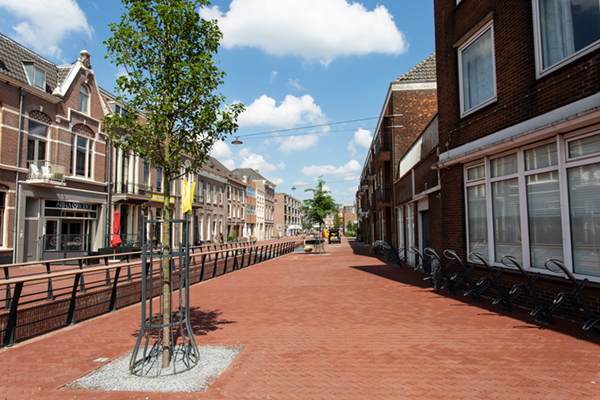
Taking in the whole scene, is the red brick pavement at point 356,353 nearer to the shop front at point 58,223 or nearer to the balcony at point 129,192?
the shop front at point 58,223

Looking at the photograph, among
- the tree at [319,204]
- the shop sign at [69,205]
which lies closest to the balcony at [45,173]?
the shop sign at [69,205]

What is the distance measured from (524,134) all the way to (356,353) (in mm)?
4862

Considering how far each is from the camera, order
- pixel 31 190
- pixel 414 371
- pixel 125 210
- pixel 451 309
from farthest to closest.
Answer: pixel 125 210 < pixel 31 190 < pixel 451 309 < pixel 414 371

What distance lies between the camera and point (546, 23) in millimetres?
6582

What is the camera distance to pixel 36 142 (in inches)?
730

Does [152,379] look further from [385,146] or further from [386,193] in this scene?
[386,193]

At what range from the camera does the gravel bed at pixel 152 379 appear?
148 inches

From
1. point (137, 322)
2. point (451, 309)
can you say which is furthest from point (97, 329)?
point (451, 309)

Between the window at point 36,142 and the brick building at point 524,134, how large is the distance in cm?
1873

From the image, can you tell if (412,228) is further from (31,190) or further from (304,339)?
(31,190)

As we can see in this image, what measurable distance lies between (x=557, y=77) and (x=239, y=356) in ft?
21.3

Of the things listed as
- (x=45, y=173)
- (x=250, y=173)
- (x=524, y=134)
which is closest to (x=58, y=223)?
(x=45, y=173)

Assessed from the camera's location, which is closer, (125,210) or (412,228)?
(412,228)

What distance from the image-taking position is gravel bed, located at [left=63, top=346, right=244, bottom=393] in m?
3.76
